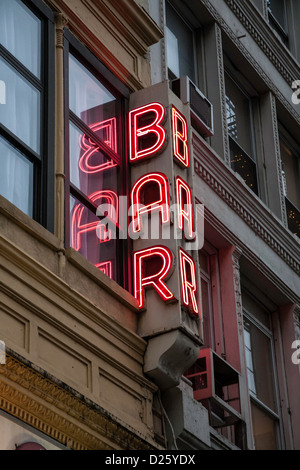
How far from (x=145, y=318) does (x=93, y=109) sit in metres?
2.78

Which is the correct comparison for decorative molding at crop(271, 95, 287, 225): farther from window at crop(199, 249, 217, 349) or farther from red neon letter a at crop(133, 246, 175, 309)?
red neon letter a at crop(133, 246, 175, 309)

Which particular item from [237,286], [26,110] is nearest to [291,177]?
[237,286]

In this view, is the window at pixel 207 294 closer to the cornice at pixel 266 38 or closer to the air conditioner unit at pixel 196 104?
the air conditioner unit at pixel 196 104

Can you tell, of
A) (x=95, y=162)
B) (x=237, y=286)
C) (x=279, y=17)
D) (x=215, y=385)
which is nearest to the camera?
(x=95, y=162)

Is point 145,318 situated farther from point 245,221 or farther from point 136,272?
point 245,221

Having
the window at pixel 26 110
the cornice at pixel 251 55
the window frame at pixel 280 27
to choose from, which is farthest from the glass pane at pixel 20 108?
the window frame at pixel 280 27

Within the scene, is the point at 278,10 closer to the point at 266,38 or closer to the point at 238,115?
the point at 266,38

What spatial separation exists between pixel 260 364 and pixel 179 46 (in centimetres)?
565

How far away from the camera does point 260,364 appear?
59.3ft

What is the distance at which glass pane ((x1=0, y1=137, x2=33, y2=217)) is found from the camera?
38.4 feet

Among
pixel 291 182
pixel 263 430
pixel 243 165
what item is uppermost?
pixel 291 182

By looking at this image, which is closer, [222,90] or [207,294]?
[207,294]
